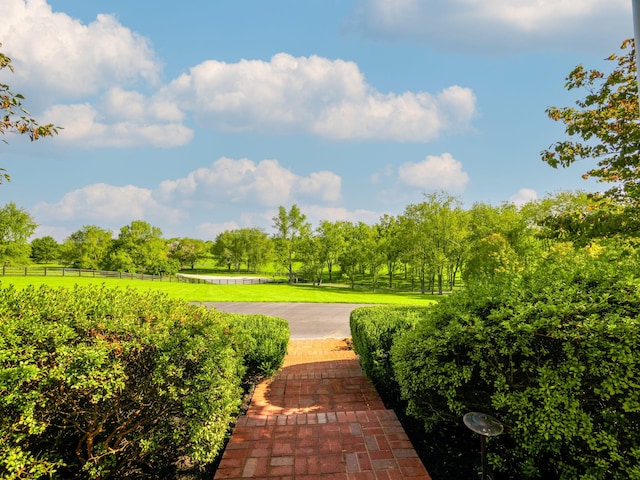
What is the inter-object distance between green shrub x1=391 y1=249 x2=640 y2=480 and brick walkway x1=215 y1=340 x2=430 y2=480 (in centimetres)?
64

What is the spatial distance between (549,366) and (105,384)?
3551 millimetres

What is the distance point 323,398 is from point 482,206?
164 ft

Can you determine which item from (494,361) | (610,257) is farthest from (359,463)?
(610,257)

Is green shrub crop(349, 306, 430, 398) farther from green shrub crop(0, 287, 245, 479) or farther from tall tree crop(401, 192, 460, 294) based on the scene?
tall tree crop(401, 192, 460, 294)

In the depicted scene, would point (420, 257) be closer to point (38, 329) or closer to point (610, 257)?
point (610, 257)

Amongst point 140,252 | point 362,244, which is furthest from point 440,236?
point 140,252

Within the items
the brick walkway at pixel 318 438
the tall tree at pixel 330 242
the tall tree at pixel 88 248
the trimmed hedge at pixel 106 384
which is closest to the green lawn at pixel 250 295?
the tall tree at pixel 330 242

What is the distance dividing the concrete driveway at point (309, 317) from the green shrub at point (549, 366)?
8164 millimetres

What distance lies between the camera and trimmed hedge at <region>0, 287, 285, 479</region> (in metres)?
2.49

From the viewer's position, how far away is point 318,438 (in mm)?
4121

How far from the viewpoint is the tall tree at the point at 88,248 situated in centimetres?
5466

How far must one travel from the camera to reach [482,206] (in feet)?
162

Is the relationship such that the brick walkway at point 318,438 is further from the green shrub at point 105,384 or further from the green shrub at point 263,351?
the green shrub at point 105,384

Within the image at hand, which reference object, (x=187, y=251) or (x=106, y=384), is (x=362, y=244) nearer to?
(x=106, y=384)
